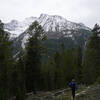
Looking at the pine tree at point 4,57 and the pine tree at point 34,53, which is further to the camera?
the pine tree at point 34,53

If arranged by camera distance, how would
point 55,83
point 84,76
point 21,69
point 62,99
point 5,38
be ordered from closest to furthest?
point 62,99, point 5,38, point 21,69, point 84,76, point 55,83

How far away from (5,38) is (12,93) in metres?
15.9

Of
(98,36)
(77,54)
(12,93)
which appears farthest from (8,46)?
(77,54)

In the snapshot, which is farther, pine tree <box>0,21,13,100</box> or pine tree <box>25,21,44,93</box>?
pine tree <box>25,21,44,93</box>

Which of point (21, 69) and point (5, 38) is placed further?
point (21, 69)

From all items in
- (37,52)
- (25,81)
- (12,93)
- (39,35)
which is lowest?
(12,93)

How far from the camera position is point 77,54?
57938 millimetres

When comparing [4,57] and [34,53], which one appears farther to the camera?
[34,53]

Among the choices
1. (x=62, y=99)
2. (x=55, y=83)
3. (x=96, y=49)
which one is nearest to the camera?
(x=62, y=99)

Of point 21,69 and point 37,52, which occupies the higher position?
point 37,52

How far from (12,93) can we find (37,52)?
43.7ft

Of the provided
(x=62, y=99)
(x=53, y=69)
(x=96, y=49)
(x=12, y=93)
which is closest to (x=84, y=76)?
(x=53, y=69)

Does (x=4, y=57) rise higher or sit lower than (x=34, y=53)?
lower

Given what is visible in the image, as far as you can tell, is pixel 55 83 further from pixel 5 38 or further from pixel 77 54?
pixel 5 38
